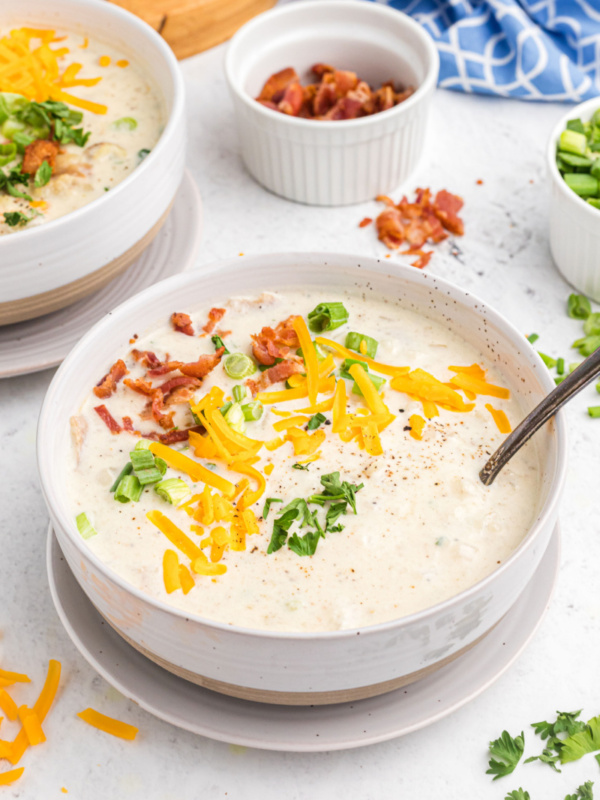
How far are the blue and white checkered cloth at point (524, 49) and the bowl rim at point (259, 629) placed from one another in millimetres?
1619

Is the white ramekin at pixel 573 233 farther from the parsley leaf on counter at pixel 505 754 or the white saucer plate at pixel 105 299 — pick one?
the parsley leaf on counter at pixel 505 754

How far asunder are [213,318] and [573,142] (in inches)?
52.9

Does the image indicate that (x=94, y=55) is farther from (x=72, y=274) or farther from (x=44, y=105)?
(x=72, y=274)

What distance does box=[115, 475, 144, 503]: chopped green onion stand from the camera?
72.4 inches

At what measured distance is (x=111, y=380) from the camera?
2080 mm

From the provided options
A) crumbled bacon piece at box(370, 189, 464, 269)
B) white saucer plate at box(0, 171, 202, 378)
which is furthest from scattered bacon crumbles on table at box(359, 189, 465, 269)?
white saucer plate at box(0, 171, 202, 378)

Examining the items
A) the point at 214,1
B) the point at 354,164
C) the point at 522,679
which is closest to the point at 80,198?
the point at 354,164

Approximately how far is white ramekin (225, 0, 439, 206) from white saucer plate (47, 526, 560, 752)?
1.64 metres

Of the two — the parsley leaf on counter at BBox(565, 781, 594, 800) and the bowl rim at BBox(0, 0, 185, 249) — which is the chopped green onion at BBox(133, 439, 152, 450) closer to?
the bowl rim at BBox(0, 0, 185, 249)

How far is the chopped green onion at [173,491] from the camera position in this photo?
5.99 ft

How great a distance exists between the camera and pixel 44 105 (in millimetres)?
2730

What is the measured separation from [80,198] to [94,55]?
0.73 metres

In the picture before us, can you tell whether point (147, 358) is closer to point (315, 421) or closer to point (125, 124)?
point (315, 421)

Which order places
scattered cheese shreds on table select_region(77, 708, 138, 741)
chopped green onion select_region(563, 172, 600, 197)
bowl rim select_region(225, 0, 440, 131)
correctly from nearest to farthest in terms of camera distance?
scattered cheese shreds on table select_region(77, 708, 138, 741), chopped green onion select_region(563, 172, 600, 197), bowl rim select_region(225, 0, 440, 131)
